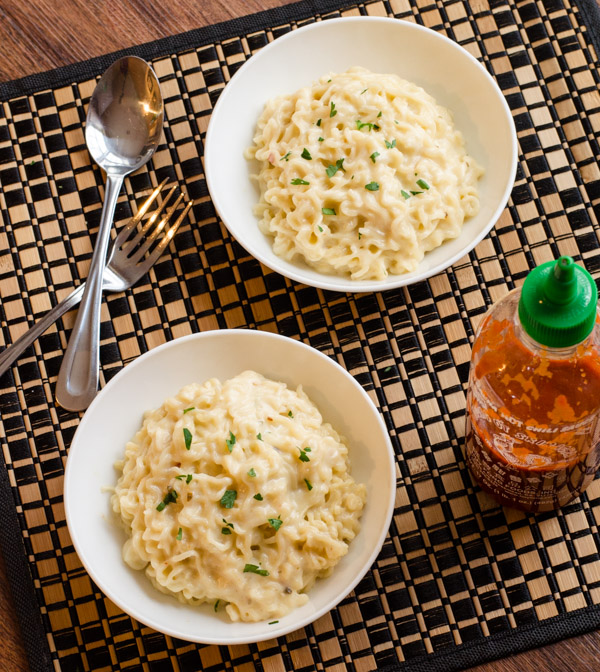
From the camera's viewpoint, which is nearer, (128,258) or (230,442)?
(230,442)

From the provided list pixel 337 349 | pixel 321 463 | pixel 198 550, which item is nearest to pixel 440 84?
pixel 337 349

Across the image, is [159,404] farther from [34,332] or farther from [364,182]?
[364,182]

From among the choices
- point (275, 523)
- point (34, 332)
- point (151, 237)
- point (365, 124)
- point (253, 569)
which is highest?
point (365, 124)

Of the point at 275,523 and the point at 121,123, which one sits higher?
the point at 121,123

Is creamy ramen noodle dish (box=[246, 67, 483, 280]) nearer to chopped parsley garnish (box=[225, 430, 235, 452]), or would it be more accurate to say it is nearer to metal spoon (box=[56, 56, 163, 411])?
metal spoon (box=[56, 56, 163, 411])

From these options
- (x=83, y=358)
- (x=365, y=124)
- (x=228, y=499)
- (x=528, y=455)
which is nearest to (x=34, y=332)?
(x=83, y=358)

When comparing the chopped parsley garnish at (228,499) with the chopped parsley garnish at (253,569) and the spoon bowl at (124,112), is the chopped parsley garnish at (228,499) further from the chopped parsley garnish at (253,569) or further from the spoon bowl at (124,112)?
the spoon bowl at (124,112)

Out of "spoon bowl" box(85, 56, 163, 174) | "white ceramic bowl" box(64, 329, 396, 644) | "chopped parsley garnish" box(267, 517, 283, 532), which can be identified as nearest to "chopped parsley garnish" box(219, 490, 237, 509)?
"chopped parsley garnish" box(267, 517, 283, 532)
